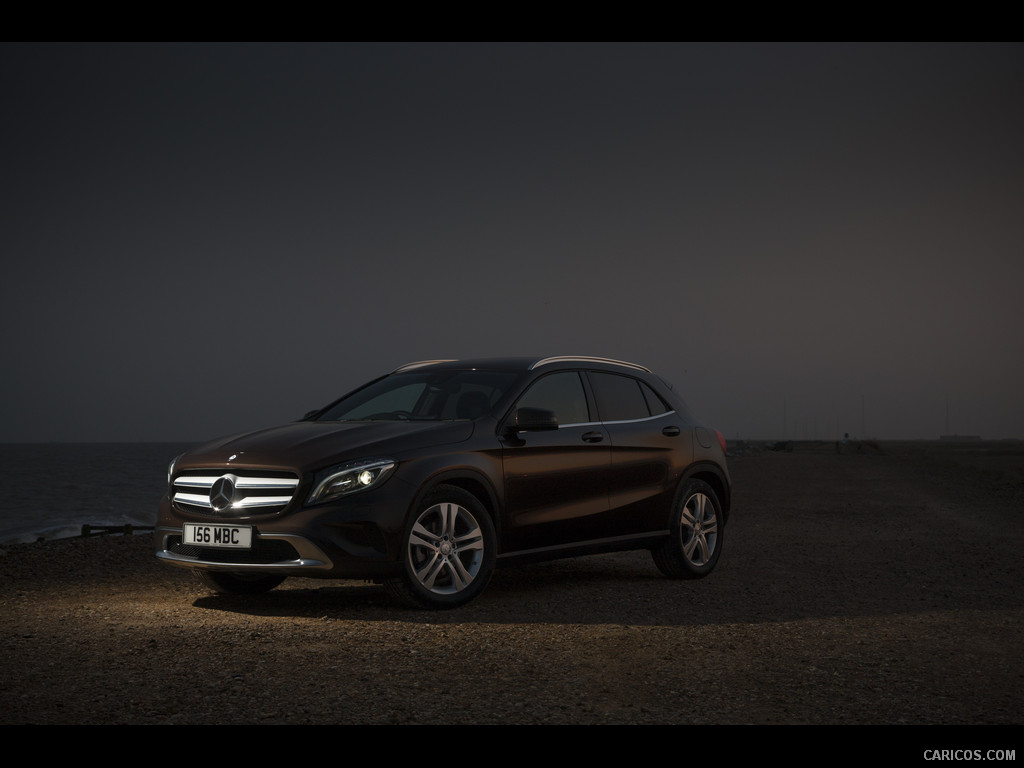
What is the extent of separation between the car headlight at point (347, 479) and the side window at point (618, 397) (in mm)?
2434

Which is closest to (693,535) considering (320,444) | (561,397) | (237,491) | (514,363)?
(561,397)

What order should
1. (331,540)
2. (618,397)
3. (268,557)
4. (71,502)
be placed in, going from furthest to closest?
(71,502) → (618,397) → (268,557) → (331,540)

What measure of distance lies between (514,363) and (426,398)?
2.57ft

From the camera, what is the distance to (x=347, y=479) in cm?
711

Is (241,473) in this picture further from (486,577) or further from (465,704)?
(465,704)

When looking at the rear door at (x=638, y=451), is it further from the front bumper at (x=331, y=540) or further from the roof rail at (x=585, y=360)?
the front bumper at (x=331, y=540)

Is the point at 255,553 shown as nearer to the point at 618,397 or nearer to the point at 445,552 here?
the point at 445,552

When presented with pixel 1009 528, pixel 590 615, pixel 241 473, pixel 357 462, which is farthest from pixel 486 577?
pixel 1009 528

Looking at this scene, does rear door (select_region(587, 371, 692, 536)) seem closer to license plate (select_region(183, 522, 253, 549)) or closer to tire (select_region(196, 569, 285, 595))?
tire (select_region(196, 569, 285, 595))

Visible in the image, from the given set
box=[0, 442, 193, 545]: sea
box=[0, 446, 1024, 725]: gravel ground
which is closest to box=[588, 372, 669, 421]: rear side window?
box=[0, 446, 1024, 725]: gravel ground

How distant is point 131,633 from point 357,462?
5.76 feet

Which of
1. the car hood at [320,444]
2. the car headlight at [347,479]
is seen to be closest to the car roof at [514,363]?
the car hood at [320,444]

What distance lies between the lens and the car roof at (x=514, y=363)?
28.4 feet

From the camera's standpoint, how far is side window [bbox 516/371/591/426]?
8.47 m
